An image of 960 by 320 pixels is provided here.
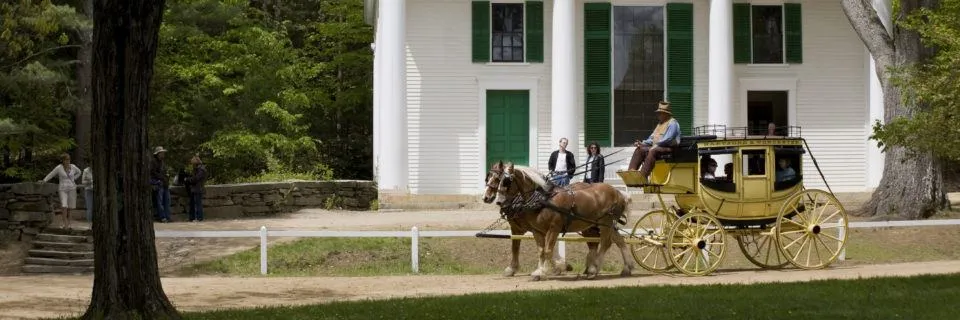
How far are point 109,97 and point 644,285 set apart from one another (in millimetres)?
7206

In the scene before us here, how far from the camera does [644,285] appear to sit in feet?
53.7

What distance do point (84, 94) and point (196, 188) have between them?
615 cm

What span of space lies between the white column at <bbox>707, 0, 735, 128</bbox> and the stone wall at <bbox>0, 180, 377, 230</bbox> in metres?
8.20

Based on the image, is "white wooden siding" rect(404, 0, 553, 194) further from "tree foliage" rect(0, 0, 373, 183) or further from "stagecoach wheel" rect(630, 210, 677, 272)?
"stagecoach wheel" rect(630, 210, 677, 272)

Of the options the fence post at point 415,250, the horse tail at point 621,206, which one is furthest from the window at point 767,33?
Result: the horse tail at point 621,206

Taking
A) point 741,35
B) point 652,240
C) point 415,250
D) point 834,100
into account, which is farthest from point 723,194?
point 834,100

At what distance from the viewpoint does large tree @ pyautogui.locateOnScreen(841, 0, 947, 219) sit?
25.6 m

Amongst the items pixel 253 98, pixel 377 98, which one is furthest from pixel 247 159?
pixel 377 98

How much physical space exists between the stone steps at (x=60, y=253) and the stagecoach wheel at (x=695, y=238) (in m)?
9.30

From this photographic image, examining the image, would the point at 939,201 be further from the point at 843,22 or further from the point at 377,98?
the point at 377,98

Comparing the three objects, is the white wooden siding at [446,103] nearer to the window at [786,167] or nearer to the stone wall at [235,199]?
the stone wall at [235,199]

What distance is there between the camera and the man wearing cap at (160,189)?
26.2 metres

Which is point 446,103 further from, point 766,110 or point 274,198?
point 766,110

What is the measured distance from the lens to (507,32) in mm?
31297
